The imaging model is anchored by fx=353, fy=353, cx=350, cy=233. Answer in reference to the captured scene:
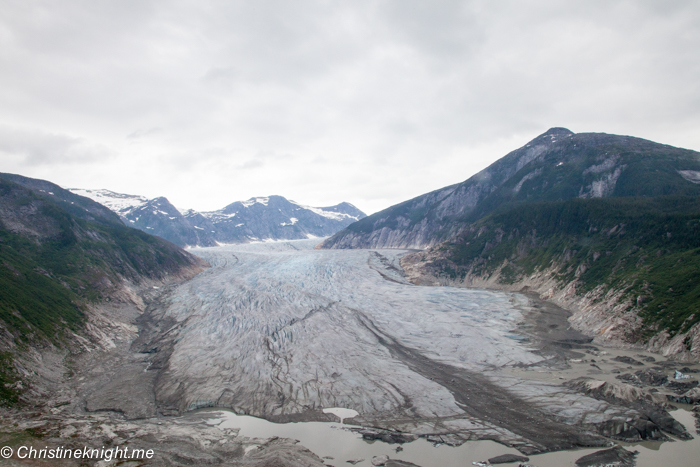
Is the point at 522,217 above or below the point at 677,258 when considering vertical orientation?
above

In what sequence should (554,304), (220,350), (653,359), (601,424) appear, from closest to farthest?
(601,424) < (653,359) < (220,350) < (554,304)

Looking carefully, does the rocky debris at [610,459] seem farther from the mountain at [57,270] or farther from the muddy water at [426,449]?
the mountain at [57,270]

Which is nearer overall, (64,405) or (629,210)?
(64,405)

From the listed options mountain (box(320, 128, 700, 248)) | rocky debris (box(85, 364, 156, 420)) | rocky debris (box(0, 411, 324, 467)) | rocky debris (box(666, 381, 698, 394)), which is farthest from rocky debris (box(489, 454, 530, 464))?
mountain (box(320, 128, 700, 248))

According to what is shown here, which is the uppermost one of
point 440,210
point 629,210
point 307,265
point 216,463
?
point 440,210

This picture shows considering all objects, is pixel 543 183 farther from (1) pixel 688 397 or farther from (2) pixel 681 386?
(1) pixel 688 397

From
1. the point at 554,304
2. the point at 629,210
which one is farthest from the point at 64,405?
the point at 629,210

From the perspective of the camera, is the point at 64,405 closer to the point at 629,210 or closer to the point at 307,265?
the point at 307,265
